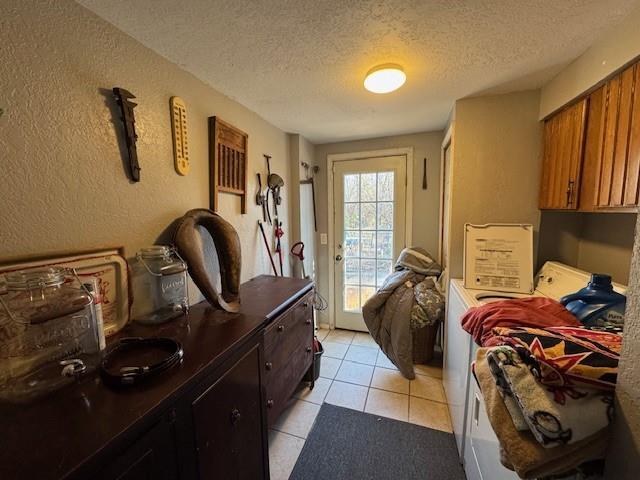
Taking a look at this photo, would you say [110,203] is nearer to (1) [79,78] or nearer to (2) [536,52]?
(1) [79,78]

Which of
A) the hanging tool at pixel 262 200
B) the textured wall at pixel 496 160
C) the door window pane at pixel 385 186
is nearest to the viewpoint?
the textured wall at pixel 496 160

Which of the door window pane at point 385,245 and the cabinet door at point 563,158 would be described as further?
the door window pane at point 385,245

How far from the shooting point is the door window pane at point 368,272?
2977mm

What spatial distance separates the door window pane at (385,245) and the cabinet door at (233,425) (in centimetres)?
208

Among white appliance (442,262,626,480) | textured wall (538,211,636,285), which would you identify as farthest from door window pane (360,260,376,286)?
textured wall (538,211,636,285)

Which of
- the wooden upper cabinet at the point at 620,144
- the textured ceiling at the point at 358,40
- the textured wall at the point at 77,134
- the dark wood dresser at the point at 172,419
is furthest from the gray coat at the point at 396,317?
the textured wall at the point at 77,134

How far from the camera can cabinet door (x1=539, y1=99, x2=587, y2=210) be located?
1372mm

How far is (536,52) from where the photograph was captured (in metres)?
1.30

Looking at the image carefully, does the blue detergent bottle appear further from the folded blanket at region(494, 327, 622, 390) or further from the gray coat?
the gray coat

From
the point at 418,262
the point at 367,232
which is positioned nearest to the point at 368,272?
the point at 367,232

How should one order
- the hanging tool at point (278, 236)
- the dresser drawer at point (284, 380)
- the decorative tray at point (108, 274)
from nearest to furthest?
the decorative tray at point (108, 274)
the dresser drawer at point (284, 380)
the hanging tool at point (278, 236)

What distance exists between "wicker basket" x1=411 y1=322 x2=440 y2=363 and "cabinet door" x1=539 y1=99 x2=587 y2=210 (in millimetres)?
1339

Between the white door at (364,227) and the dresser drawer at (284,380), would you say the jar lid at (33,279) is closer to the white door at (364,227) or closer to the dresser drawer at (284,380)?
the dresser drawer at (284,380)

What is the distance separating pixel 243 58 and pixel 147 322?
4.52 ft
